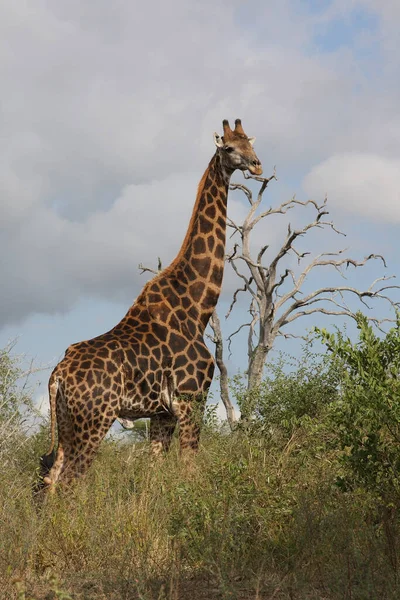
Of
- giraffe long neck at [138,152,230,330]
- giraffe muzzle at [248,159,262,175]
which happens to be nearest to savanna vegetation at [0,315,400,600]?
giraffe long neck at [138,152,230,330]

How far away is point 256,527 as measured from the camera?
24.7 ft

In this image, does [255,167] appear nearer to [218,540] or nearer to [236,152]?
[236,152]

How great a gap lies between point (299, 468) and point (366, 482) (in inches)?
48.6

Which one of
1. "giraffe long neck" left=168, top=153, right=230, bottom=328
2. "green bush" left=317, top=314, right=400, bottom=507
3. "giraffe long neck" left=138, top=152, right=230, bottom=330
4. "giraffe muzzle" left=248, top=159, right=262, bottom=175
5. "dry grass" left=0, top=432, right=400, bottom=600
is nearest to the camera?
"dry grass" left=0, top=432, right=400, bottom=600

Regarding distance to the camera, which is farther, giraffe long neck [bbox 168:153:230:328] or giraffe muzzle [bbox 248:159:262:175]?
giraffe muzzle [bbox 248:159:262:175]

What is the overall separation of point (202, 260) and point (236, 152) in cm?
160

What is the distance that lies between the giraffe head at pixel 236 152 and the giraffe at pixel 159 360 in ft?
0.05

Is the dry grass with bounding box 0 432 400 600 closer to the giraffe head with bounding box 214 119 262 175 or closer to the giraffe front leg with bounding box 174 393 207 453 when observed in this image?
the giraffe front leg with bounding box 174 393 207 453

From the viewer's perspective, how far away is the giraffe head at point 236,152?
11.8 meters

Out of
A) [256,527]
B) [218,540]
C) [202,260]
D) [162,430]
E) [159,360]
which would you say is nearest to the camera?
[218,540]

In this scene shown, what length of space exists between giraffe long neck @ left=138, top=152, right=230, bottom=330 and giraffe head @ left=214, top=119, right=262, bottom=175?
0.17 meters

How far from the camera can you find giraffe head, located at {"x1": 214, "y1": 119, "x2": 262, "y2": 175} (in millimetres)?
11766

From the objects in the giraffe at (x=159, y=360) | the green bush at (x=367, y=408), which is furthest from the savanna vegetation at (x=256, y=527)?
the giraffe at (x=159, y=360)

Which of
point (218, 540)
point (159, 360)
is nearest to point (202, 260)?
point (159, 360)
